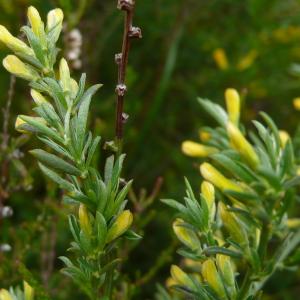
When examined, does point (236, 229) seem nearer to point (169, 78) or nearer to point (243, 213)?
point (243, 213)

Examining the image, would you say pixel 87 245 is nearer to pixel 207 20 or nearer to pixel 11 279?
pixel 11 279

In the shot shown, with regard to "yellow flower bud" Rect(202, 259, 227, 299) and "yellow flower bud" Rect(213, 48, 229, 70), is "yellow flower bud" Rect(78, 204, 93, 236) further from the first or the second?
"yellow flower bud" Rect(213, 48, 229, 70)

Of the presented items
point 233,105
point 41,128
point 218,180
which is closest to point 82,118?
point 41,128

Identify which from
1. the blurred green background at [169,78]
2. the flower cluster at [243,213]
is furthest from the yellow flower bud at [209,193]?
the blurred green background at [169,78]

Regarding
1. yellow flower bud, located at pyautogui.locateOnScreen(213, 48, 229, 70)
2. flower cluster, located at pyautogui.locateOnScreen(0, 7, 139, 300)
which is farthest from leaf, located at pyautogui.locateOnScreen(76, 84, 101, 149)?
yellow flower bud, located at pyautogui.locateOnScreen(213, 48, 229, 70)

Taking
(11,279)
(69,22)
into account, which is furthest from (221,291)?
(69,22)
